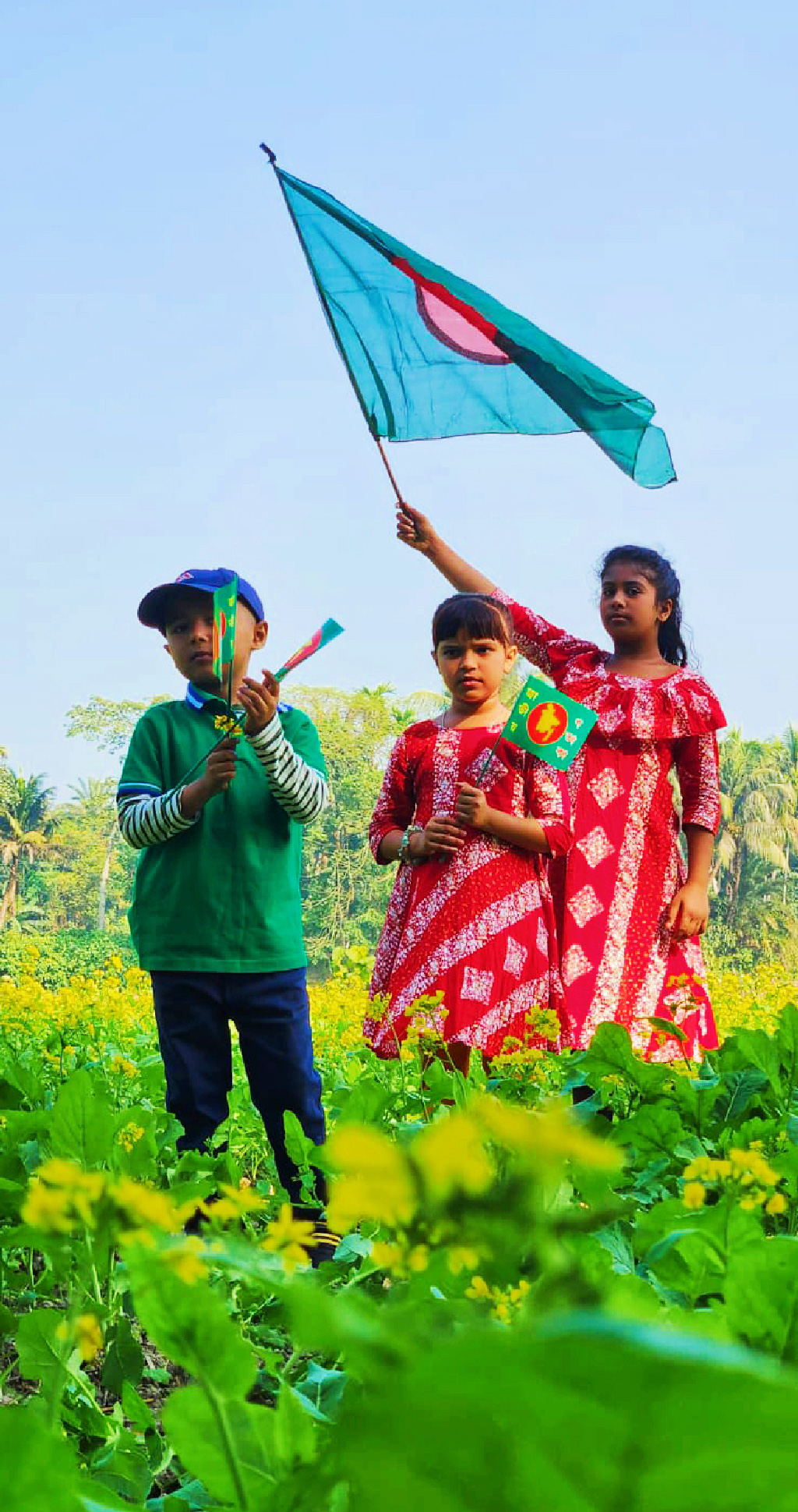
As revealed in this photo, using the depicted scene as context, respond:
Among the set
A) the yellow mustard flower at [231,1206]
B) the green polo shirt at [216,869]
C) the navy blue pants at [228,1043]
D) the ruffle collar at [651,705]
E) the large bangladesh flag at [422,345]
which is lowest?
the navy blue pants at [228,1043]

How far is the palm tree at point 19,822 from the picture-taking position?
154ft

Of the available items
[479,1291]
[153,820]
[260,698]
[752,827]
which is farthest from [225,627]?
[752,827]

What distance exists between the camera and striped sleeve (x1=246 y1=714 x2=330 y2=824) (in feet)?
9.21

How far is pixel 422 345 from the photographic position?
3953 mm

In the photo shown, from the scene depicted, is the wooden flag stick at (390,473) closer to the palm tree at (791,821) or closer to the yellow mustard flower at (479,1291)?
the yellow mustard flower at (479,1291)

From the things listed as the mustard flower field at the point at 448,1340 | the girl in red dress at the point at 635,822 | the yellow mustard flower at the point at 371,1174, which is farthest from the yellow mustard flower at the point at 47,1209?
the girl in red dress at the point at 635,822

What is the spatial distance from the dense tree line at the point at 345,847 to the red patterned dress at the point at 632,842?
3359 centimetres

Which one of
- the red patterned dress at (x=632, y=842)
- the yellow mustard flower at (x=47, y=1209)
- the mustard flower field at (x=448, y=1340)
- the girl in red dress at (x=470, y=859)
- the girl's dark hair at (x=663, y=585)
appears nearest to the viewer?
the mustard flower field at (x=448, y=1340)

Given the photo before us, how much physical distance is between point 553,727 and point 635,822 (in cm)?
61

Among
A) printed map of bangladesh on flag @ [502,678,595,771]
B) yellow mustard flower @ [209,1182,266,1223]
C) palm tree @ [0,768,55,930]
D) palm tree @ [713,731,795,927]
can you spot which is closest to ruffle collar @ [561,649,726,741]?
printed map of bangladesh on flag @ [502,678,595,771]

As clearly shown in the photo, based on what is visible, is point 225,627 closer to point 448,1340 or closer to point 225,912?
point 225,912

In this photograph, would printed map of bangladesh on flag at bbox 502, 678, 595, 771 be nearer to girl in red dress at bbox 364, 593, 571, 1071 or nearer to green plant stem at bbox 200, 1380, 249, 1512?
girl in red dress at bbox 364, 593, 571, 1071

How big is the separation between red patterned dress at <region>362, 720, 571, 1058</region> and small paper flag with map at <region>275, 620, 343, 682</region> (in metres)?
0.68

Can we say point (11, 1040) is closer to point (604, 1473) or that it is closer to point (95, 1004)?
point (95, 1004)
